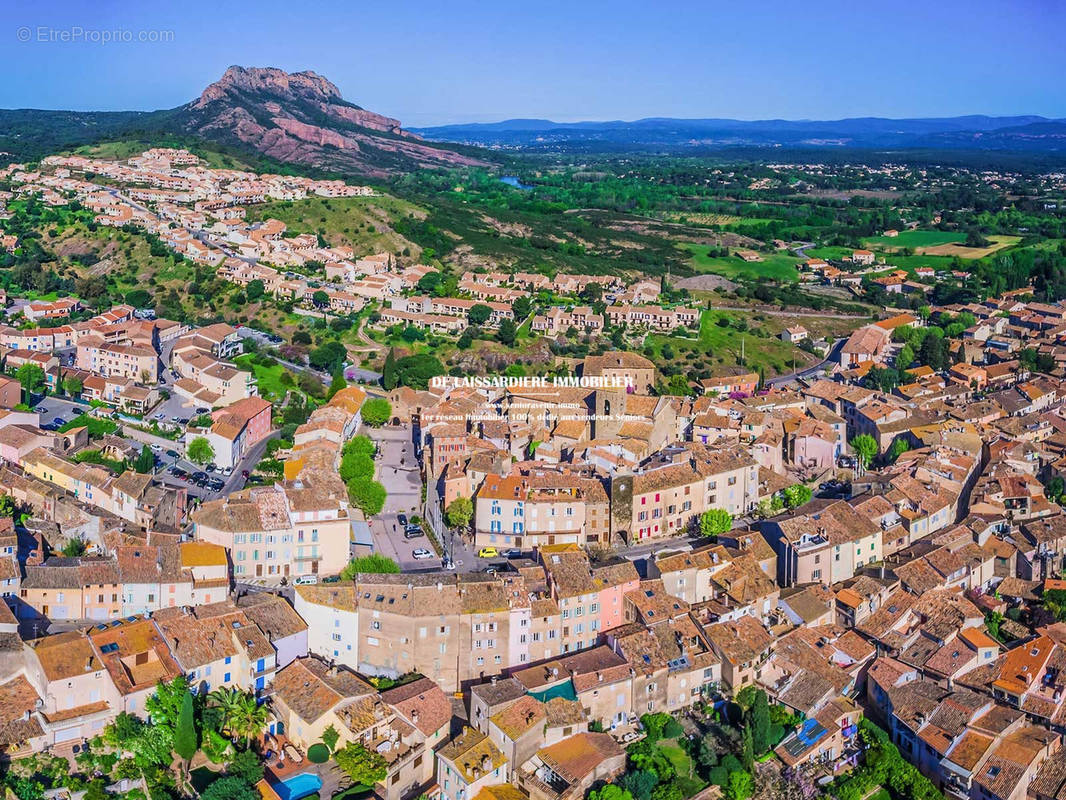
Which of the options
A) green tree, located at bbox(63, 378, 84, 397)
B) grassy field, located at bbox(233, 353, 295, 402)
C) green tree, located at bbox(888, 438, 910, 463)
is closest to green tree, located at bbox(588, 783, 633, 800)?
green tree, located at bbox(888, 438, 910, 463)

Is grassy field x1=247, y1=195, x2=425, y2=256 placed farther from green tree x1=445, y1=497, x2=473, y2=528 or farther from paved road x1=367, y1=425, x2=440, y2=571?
green tree x1=445, y1=497, x2=473, y2=528

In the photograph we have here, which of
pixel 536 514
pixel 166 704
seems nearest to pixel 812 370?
pixel 536 514

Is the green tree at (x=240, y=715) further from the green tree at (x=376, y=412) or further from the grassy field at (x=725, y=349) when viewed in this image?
the grassy field at (x=725, y=349)

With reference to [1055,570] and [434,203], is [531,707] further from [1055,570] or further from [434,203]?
[434,203]

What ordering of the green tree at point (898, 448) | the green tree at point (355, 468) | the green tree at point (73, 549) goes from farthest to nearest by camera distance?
the green tree at point (898, 448) < the green tree at point (355, 468) < the green tree at point (73, 549)

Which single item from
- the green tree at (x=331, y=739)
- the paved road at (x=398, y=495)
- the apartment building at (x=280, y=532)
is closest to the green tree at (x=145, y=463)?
the apartment building at (x=280, y=532)

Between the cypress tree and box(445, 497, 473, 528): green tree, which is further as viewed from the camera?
the cypress tree
